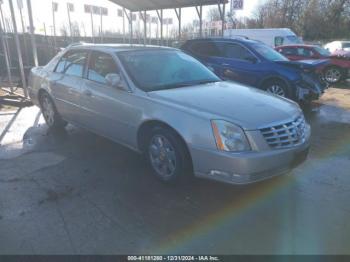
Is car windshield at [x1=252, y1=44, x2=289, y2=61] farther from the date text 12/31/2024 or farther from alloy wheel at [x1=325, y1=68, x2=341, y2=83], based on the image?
the date text 12/31/2024

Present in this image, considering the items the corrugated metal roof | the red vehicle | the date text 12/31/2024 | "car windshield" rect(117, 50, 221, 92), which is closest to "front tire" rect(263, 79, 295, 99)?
"car windshield" rect(117, 50, 221, 92)

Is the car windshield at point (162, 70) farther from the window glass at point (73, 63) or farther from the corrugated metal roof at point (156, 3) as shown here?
the corrugated metal roof at point (156, 3)

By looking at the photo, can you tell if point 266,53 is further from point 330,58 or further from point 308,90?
point 330,58

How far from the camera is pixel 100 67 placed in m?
4.79

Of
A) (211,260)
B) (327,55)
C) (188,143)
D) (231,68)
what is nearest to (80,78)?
(188,143)

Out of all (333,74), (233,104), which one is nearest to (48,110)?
(233,104)

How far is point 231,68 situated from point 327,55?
6.40m

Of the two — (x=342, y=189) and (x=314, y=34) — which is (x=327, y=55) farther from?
(x=314, y=34)

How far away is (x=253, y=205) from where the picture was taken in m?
3.57

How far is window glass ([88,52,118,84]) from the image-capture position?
4.59 meters

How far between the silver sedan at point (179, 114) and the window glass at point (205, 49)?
14.4 feet

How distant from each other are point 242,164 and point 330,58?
1153cm

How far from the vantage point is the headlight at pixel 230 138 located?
326cm

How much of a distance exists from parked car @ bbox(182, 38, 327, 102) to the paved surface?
11.0 ft
